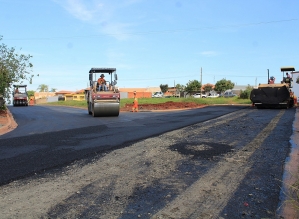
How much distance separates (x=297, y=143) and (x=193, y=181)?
14.1 feet

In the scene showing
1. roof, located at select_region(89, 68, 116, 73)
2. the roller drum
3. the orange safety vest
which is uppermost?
roof, located at select_region(89, 68, 116, 73)

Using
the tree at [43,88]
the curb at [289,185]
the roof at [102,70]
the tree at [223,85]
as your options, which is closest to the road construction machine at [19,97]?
the roof at [102,70]

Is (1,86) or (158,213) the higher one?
(1,86)

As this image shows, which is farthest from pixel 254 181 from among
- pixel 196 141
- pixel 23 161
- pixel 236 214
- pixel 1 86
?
pixel 1 86

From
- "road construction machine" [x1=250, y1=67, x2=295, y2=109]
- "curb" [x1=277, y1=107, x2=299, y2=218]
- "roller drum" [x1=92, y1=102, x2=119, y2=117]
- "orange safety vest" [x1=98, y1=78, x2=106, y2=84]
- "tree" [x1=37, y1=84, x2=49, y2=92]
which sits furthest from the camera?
"tree" [x1=37, y1=84, x2=49, y2=92]

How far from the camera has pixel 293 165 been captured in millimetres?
5516

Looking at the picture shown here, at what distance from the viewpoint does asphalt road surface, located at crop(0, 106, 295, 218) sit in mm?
3672

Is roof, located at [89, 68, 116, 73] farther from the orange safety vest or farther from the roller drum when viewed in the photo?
the roller drum

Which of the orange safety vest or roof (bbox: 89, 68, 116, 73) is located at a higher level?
roof (bbox: 89, 68, 116, 73)

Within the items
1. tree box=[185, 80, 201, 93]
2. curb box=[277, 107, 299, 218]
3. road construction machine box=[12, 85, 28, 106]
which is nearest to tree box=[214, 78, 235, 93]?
tree box=[185, 80, 201, 93]

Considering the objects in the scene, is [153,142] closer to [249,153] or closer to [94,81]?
[249,153]

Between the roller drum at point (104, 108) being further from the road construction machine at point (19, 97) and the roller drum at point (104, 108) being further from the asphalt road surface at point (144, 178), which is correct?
the road construction machine at point (19, 97)

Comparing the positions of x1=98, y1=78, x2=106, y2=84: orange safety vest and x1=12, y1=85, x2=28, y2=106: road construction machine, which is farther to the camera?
x1=12, y1=85, x2=28, y2=106: road construction machine

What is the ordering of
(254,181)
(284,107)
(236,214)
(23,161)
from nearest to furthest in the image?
1. (236,214)
2. (254,181)
3. (23,161)
4. (284,107)
